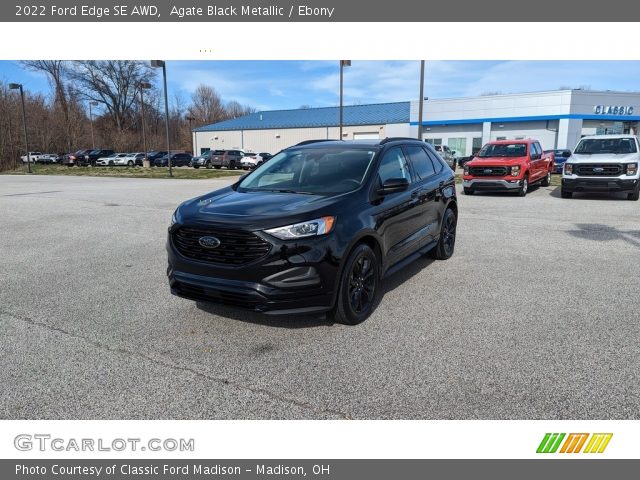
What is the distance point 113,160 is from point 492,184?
151ft

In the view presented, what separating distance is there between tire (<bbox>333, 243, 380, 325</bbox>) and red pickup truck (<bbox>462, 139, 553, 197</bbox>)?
1198 cm

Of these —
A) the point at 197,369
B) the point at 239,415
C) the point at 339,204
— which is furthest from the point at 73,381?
the point at 339,204

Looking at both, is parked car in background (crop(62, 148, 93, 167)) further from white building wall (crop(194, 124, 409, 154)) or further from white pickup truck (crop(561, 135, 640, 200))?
white pickup truck (crop(561, 135, 640, 200))

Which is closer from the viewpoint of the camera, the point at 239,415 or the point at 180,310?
the point at 239,415

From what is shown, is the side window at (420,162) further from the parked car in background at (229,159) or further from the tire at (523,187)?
the parked car in background at (229,159)

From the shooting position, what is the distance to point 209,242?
4.00 metres

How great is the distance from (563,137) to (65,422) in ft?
159

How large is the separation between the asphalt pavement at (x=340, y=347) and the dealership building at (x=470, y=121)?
4249cm

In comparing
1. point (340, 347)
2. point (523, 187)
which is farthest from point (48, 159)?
point (340, 347)

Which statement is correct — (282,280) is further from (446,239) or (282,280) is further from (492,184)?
(492,184)

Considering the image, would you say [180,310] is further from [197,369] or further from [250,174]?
[250,174]

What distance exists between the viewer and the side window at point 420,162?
5962 millimetres

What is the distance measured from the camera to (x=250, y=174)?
562cm

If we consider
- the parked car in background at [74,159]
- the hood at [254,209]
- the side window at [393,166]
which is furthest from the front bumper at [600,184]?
the parked car in background at [74,159]
